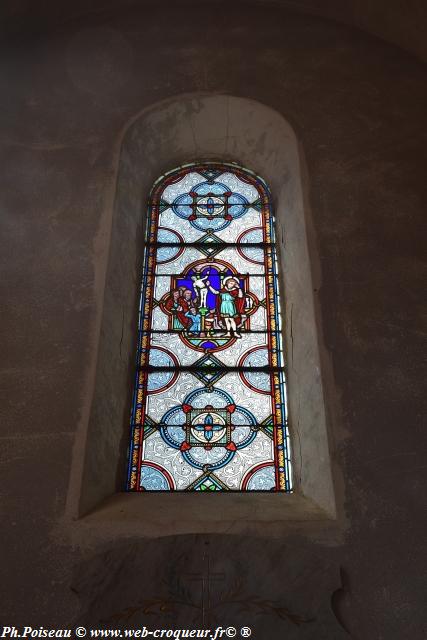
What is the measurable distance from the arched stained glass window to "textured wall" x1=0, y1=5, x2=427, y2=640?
0.51 metres

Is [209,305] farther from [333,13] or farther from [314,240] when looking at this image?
[333,13]

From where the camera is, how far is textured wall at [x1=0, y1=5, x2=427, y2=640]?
3.21 meters

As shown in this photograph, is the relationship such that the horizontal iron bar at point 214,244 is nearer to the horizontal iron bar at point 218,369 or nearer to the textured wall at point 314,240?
the textured wall at point 314,240

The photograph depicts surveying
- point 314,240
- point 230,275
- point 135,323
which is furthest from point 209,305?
point 314,240

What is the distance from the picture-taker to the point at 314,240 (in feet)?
14.9

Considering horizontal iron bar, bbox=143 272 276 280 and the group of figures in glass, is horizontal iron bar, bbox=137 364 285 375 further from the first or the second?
horizontal iron bar, bbox=143 272 276 280

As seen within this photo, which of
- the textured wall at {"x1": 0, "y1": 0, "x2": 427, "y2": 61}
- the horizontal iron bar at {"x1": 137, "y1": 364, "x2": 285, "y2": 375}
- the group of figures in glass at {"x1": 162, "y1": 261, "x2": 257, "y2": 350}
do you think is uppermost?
the textured wall at {"x1": 0, "y1": 0, "x2": 427, "y2": 61}

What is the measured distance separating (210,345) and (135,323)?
1.72ft

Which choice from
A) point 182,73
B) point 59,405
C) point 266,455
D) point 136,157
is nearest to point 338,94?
point 182,73

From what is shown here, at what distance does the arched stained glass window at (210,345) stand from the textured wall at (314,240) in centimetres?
51

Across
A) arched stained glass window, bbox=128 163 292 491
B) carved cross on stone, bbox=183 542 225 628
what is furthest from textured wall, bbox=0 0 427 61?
carved cross on stone, bbox=183 542 225 628

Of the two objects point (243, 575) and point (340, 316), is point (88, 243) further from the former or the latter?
point (243, 575)

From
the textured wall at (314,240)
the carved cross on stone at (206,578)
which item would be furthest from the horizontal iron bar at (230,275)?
the carved cross on stone at (206,578)

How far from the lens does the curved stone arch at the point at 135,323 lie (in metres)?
3.52
